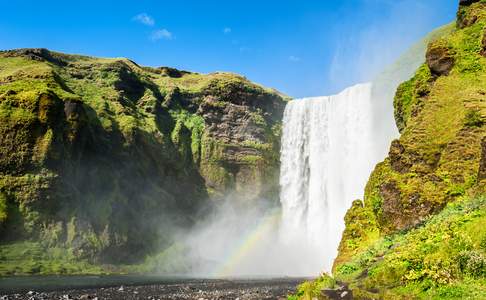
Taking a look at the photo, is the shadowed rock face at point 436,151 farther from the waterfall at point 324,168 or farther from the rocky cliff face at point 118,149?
the rocky cliff face at point 118,149

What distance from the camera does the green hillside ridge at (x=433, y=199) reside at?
1402cm

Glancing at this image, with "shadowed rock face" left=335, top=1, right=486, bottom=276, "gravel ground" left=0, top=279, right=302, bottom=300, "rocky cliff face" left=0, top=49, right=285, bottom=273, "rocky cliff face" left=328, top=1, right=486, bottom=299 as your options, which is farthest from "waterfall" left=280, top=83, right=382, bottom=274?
"shadowed rock face" left=335, top=1, right=486, bottom=276

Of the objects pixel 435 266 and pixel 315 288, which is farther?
pixel 315 288

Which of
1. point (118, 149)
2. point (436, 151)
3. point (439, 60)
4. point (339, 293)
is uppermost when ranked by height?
point (118, 149)

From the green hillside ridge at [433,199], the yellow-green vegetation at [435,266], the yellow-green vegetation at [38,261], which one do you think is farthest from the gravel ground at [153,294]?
the yellow-green vegetation at [38,261]

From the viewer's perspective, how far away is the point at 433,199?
880 inches

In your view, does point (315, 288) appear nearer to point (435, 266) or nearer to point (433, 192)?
point (435, 266)

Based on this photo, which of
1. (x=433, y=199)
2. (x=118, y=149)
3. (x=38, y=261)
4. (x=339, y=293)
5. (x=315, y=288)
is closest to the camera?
(x=339, y=293)

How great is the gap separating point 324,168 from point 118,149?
34966mm

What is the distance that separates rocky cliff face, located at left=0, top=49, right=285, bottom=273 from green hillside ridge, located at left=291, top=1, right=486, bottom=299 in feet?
150

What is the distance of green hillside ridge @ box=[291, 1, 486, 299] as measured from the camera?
14023 millimetres

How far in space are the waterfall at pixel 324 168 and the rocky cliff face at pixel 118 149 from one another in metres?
5.96

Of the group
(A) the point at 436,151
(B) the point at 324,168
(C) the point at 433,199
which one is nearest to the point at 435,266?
(C) the point at 433,199

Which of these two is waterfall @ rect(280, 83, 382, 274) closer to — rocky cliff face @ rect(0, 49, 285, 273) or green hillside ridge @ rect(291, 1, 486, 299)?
rocky cliff face @ rect(0, 49, 285, 273)
